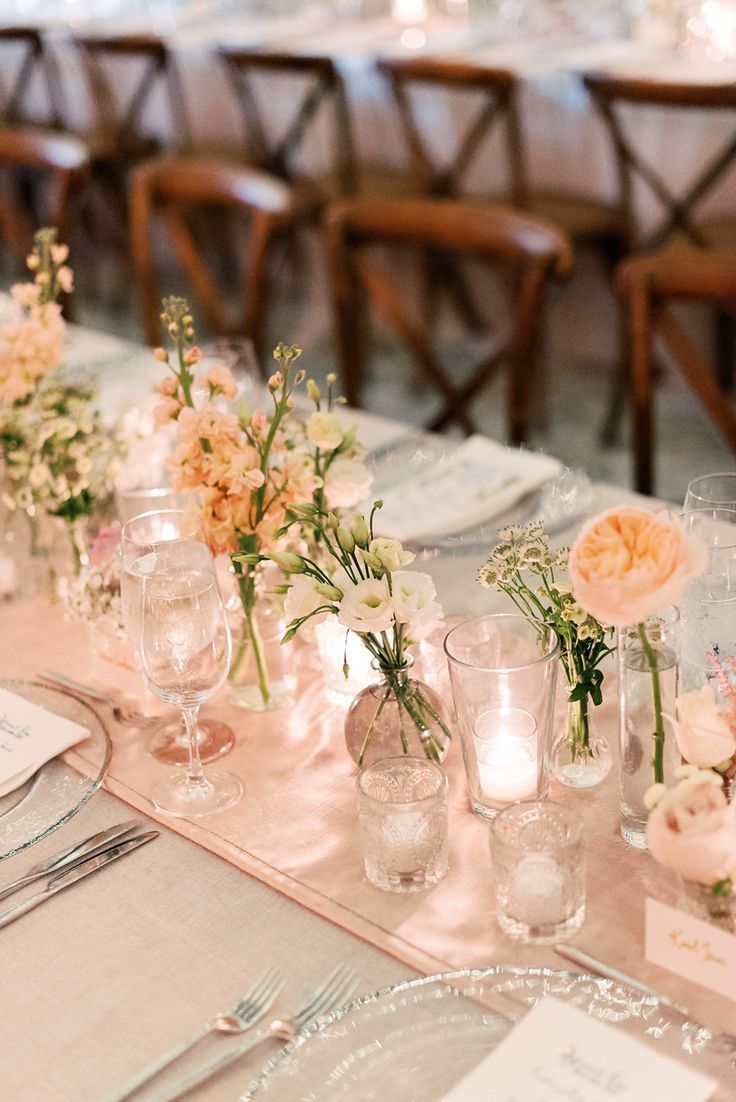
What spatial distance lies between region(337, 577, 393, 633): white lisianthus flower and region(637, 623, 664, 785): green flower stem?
7.5 inches

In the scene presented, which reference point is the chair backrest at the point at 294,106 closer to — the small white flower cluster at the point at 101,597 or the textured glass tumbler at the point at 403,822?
the small white flower cluster at the point at 101,597

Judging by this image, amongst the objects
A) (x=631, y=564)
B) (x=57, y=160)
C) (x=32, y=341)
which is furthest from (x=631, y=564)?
(x=57, y=160)

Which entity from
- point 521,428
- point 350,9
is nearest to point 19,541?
point 521,428

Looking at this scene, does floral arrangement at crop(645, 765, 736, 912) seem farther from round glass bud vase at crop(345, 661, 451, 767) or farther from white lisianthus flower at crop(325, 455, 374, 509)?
white lisianthus flower at crop(325, 455, 374, 509)

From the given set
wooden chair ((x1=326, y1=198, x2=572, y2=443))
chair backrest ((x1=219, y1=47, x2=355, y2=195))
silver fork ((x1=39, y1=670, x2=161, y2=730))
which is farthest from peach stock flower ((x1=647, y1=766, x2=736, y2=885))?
chair backrest ((x1=219, y1=47, x2=355, y2=195))

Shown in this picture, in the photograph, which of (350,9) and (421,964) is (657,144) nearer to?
(350,9)

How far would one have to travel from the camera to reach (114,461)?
4.78 ft

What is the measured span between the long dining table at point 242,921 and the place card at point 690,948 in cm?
1

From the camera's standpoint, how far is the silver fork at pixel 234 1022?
33.7 inches

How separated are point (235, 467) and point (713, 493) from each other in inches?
17.9

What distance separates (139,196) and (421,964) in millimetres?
2366

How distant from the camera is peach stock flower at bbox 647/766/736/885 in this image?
32.4 inches

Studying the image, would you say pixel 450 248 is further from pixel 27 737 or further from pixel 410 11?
pixel 410 11

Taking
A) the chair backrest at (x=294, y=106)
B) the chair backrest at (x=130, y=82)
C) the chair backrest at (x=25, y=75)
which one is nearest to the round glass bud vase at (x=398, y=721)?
the chair backrest at (x=294, y=106)
